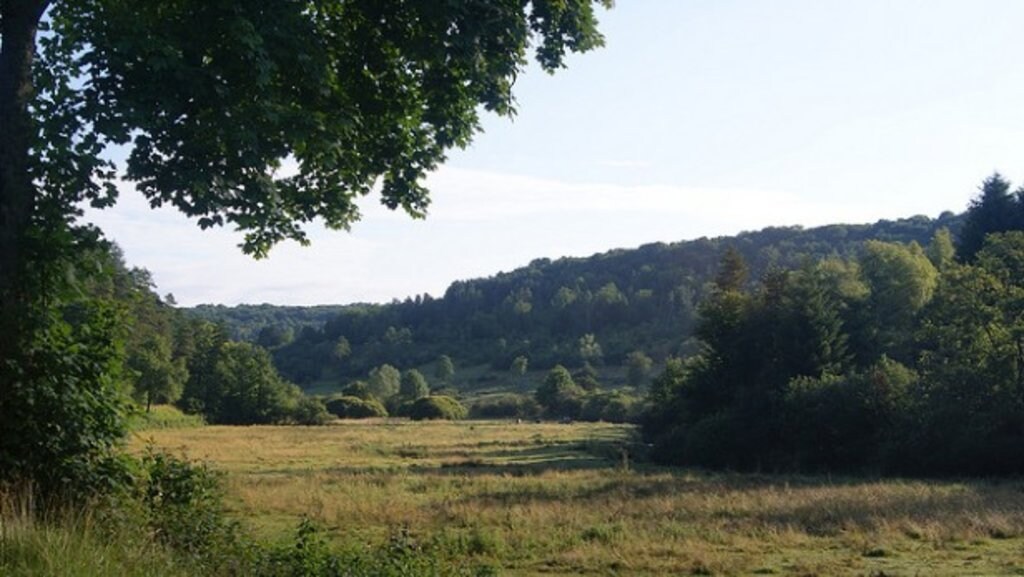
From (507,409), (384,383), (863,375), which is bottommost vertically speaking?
(507,409)

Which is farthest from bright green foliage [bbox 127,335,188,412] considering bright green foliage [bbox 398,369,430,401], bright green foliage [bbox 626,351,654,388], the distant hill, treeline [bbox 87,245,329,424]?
the distant hill

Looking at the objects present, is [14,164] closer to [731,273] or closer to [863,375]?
[863,375]

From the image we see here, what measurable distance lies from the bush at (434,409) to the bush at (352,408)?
5.93 meters

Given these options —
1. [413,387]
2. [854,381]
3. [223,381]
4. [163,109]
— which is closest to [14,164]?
[163,109]

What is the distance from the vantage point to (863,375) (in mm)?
45125

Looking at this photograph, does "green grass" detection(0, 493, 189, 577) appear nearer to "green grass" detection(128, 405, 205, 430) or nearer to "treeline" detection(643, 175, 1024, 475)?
"treeline" detection(643, 175, 1024, 475)

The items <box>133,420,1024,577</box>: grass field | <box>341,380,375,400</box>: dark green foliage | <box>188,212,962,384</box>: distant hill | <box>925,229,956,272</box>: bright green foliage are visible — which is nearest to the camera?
<box>133,420,1024,577</box>: grass field

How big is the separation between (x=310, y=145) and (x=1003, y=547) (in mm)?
15956

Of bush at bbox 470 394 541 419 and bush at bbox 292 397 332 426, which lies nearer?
bush at bbox 292 397 332 426

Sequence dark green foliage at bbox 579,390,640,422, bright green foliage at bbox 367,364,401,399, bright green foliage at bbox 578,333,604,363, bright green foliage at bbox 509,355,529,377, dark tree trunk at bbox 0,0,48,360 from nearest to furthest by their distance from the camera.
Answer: dark tree trunk at bbox 0,0,48,360 < dark green foliage at bbox 579,390,640,422 < bright green foliage at bbox 367,364,401,399 < bright green foliage at bbox 509,355,529,377 < bright green foliage at bbox 578,333,604,363

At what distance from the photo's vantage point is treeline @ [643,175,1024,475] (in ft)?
131

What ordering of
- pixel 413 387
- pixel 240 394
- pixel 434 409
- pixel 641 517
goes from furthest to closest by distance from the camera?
pixel 413 387
pixel 434 409
pixel 240 394
pixel 641 517

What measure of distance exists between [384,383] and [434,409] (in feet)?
111

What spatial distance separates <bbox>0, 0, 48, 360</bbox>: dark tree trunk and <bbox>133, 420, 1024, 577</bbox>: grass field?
9.05 ft
